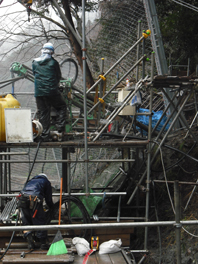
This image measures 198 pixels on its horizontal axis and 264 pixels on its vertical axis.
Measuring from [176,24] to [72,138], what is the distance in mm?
6320

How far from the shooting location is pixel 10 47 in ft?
48.1

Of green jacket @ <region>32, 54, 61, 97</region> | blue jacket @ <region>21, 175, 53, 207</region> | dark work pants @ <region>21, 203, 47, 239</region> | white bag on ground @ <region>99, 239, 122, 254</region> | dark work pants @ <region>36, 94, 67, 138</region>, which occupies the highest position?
green jacket @ <region>32, 54, 61, 97</region>

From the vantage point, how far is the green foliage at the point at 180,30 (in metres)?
11.0

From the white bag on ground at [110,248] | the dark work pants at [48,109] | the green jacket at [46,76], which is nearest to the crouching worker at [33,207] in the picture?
the white bag on ground at [110,248]

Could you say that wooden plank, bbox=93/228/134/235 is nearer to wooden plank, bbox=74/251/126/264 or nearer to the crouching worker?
wooden plank, bbox=74/251/126/264

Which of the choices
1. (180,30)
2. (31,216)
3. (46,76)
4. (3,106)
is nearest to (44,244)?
(31,216)

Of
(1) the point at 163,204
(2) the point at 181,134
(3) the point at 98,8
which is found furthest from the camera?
(3) the point at 98,8

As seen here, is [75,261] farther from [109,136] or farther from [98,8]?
[98,8]

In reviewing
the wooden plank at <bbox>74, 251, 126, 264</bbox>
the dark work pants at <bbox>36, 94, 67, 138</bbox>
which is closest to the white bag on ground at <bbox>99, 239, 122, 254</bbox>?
the wooden plank at <bbox>74, 251, 126, 264</bbox>

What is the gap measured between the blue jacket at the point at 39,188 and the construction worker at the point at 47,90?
0.87 meters

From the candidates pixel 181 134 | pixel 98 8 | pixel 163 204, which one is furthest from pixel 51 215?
pixel 98 8

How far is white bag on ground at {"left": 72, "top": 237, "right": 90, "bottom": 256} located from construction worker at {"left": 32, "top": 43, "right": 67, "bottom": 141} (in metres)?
2.04

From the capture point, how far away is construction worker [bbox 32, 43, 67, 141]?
6.82m

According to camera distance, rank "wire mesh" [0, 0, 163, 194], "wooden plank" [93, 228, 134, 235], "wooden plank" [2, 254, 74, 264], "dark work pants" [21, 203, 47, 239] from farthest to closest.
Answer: "wire mesh" [0, 0, 163, 194]
"wooden plank" [93, 228, 134, 235]
"dark work pants" [21, 203, 47, 239]
"wooden plank" [2, 254, 74, 264]
